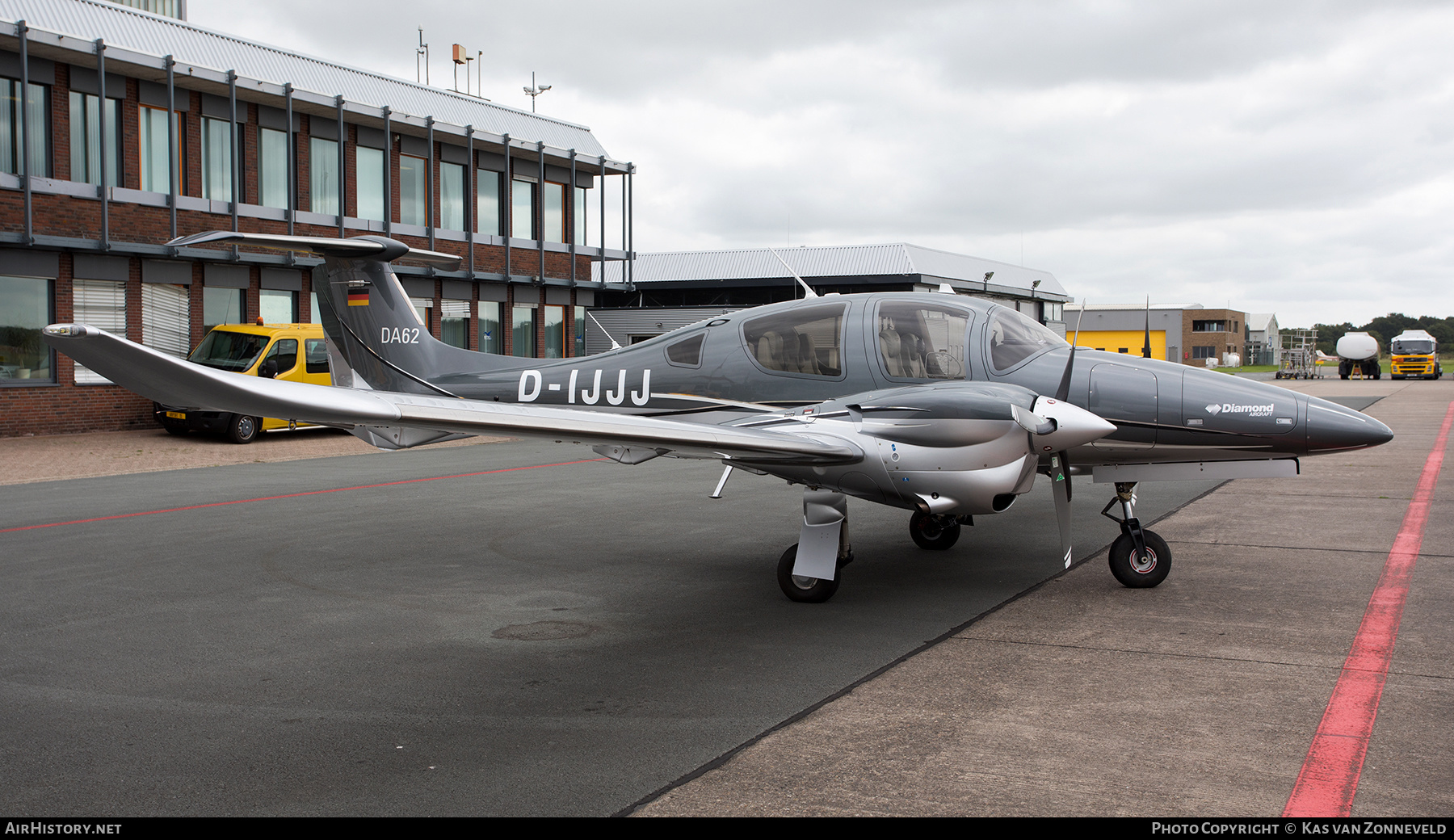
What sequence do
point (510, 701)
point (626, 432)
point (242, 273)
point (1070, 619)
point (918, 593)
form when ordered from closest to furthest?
point (510, 701) < point (626, 432) < point (1070, 619) < point (918, 593) < point (242, 273)

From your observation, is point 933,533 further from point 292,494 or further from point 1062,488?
point 292,494

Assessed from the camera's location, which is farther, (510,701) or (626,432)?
(626,432)

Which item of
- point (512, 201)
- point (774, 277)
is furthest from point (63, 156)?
point (774, 277)

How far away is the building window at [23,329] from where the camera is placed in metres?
19.6

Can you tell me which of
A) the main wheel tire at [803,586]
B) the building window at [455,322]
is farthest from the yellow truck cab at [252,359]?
the main wheel tire at [803,586]

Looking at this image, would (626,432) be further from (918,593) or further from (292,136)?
(292,136)

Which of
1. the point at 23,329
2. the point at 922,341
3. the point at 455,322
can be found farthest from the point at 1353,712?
the point at 455,322

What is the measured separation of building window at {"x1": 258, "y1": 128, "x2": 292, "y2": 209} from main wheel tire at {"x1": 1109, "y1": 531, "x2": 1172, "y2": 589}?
21.5 metres

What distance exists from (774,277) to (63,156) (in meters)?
26.6

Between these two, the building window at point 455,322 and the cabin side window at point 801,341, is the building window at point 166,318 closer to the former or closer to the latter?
the building window at point 455,322

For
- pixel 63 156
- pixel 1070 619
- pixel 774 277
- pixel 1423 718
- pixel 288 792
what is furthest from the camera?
pixel 774 277

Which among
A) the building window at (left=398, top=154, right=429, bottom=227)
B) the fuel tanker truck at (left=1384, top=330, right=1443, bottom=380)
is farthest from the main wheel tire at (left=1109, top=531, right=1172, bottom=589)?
the fuel tanker truck at (left=1384, top=330, right=1443, bottom=380)

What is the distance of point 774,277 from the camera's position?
4188 cm

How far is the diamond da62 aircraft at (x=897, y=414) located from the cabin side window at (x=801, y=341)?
0.01 m
